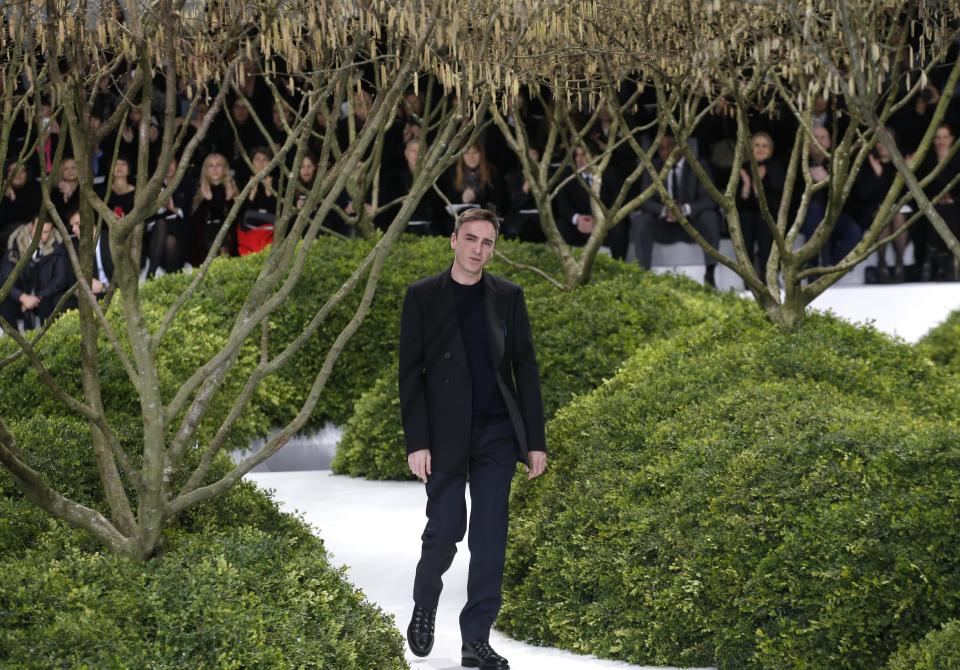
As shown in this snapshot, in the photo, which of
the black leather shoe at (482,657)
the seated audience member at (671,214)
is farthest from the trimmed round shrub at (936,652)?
the seated audience member at (671,214)

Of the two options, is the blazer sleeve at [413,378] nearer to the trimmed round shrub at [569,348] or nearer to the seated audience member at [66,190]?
the trimmed round shrub at [569,348]

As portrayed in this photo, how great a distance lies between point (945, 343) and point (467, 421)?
7.73m

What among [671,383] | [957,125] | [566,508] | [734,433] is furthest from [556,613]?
[957,125]

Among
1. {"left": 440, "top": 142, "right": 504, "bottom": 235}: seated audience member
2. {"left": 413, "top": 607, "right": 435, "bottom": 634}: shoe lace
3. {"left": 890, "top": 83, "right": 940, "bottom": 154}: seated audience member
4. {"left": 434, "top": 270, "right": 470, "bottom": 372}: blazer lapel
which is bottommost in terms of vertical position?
{"left": 413, "top": 607, "right": 435, "bottom": 634}: shoe lace

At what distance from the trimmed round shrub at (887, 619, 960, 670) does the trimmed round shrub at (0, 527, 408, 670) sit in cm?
178

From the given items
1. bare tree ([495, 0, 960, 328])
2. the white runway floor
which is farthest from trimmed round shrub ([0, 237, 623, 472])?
bare tree ([495, 0, 960, 328])

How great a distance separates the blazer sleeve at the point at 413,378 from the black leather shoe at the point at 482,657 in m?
0.79

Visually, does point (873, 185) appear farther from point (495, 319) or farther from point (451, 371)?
point (451, 371)

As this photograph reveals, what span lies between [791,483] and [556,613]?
46.1 inches

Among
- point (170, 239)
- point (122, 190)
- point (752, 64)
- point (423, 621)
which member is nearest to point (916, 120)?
point (752, 64)

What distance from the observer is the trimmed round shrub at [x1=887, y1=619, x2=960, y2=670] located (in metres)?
4.53

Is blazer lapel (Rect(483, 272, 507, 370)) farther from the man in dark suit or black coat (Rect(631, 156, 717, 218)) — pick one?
black coat (Rect(631, 156, 717, 218))

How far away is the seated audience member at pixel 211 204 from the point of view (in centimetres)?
1317

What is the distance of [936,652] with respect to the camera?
4.60 metres
